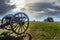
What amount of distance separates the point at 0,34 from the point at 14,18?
7.90 ft

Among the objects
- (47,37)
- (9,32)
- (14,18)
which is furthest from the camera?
(47,37)

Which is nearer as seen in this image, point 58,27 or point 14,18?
point 14,18

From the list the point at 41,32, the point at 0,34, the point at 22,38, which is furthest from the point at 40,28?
the point at 0,34

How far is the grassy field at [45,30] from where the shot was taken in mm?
32469

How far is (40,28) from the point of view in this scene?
33.5 meters

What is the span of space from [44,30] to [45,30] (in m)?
0.11

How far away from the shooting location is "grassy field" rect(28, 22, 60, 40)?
107 ft

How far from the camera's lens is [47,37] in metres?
32.5

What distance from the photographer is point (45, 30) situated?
1314 inches

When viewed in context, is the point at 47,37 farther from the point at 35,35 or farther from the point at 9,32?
the point at 9,32

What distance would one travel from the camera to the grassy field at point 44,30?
32.5m

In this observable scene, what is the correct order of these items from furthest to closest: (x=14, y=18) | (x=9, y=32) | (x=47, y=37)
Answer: (x=47, y=37) < (x=9, y=32) < (x=14, y=18)

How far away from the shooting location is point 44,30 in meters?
33.3

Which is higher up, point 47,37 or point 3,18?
point 3,18
